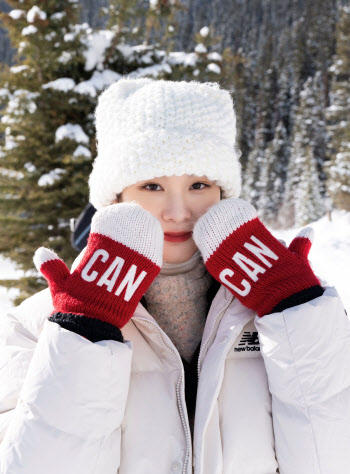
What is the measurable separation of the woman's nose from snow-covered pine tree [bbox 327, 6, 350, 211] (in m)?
17.7

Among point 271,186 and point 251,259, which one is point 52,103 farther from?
point 271,186

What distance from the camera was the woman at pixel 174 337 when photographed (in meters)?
1.14

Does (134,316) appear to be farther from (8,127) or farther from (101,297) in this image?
(8,127)

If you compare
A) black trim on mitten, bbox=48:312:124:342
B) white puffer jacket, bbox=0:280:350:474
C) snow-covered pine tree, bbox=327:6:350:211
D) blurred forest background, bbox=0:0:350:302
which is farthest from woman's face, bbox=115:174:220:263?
snow-covered pine tree, bbox=327:6:350:211

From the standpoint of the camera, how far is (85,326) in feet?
4.00

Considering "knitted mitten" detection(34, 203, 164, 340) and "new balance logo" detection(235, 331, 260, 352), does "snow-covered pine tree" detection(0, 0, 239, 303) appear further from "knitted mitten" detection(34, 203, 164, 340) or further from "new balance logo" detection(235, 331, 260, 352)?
"new balance logo" detection(235, 331, 260, 352)

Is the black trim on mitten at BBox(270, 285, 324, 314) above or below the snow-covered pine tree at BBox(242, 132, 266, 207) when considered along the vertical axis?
above

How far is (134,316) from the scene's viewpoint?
142 cm

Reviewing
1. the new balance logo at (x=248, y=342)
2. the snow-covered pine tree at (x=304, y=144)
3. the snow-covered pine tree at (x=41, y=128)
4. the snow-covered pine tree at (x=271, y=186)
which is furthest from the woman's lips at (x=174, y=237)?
the snow-covered pine tree at (x=271, y=186)

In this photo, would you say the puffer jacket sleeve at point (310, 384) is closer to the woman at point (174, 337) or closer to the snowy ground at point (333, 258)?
the woman at point (174, 337)

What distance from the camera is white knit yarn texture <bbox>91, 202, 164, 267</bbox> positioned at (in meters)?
1.39

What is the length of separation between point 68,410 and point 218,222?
0.82m

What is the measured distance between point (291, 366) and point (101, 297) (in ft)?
2.17

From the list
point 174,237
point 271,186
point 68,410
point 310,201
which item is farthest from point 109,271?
point 271,186
